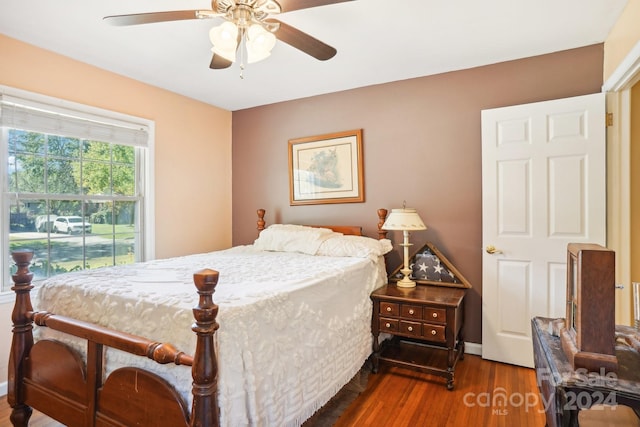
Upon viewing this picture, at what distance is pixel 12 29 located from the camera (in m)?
2.34

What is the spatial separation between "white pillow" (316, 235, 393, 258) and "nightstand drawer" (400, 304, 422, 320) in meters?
0.51

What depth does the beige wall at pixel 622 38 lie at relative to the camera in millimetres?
1963

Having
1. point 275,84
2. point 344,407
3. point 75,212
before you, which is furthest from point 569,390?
point 75,212

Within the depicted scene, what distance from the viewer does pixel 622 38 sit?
2.18 m

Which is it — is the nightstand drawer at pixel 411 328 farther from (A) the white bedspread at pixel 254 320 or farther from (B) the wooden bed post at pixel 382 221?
(B) the wooden bed post at pixel 382 221

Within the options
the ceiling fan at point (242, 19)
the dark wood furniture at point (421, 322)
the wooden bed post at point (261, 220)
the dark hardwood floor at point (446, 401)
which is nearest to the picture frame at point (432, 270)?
the dark wood furniture at point (421, 322)

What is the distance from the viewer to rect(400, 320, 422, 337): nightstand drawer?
8.14 ft

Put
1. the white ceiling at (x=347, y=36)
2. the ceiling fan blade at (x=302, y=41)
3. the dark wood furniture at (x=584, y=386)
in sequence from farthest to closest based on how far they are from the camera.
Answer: the white ceiling at (x=347, y=36), the ceiling fan blade at (x=302, y=41), the dark wood furniture at (x=584, y=386)

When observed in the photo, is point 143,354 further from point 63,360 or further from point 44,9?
point 44,9

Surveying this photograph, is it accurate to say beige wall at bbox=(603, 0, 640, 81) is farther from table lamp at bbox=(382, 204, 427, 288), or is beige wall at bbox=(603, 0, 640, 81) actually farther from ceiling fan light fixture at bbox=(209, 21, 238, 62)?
ceiling fan light fixture at bbox=(209, 21, 238, 62)

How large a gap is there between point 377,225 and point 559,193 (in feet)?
4.95

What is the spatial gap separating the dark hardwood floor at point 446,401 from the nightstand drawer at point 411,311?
0.48m

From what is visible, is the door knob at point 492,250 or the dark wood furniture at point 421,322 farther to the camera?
the door knob at point 492,250

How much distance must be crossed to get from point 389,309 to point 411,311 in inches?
6.6
